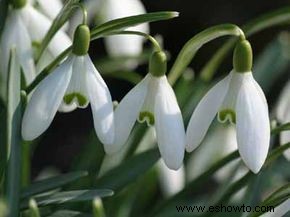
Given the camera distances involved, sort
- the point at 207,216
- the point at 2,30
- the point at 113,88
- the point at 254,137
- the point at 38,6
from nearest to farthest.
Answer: the point at 254,137 < the point at 2,30 < the point at 207,216 < the point at 38,6 < the point at 113,88

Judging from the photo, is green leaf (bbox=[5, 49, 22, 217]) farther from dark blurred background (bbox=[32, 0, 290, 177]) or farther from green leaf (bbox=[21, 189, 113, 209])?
dark blurred background (bbox=[32, 0, 290, 177])

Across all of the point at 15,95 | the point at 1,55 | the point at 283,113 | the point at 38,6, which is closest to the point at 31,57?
the point at 1,55

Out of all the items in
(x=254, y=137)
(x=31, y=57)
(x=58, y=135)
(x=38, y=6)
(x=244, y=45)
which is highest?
(x=58, y=135)

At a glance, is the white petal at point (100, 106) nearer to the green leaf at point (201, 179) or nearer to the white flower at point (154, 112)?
the white flower at point (154, 112)

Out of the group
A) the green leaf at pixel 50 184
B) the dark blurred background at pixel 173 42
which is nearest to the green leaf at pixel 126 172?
the green leaf at pixel 50 184

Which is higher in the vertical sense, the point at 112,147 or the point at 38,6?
the point at 38,6

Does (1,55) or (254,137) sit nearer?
(254,137)

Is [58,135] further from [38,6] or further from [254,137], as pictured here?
[254,137]

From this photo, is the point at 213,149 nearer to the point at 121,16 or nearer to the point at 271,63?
the point at 271,63
